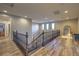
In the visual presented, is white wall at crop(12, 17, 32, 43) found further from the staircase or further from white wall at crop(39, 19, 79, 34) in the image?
white wall at crop(39, 19, 79, 34)

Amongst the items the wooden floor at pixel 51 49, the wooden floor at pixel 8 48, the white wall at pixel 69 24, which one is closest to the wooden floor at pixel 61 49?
the wooden floor at pixel 51 49

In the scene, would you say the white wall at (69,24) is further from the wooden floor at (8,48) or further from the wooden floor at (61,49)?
the wooden floor at (8,48)

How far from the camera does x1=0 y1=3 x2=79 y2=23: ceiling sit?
2.38 metres

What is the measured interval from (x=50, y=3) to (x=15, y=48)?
4.06 ft

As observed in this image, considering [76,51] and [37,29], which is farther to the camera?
[37,29]

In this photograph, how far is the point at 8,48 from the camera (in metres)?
2.43

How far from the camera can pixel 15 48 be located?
2.48 meters

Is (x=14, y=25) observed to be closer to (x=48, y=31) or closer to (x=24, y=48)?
(x=24, y=48)

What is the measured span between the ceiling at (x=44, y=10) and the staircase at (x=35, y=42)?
0.36 m

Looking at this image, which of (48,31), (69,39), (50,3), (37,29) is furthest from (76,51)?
(50,3)

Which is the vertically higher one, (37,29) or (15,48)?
(37,29)

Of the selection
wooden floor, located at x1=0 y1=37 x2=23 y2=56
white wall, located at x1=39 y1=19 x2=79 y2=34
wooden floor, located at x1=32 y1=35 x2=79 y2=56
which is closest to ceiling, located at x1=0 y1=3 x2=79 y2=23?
white wall, located at x1=39 y1=19 x2=79 y2=34

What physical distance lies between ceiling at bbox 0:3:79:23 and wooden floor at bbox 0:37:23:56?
63 centimetres

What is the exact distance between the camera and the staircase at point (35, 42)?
2.49 metres
